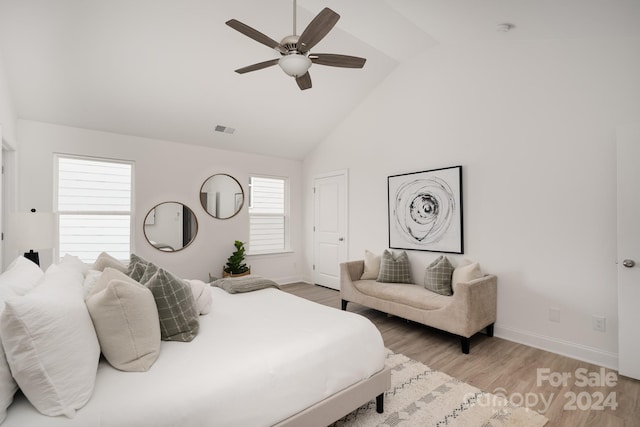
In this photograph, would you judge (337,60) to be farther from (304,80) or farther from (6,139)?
(6,139)

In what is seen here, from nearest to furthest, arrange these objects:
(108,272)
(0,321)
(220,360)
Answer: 1. (0,321)
2. (220,360)
3. (108,272)

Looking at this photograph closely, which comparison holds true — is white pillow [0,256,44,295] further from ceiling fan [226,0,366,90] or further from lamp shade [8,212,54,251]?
ceiling fan [226,0,366,90]

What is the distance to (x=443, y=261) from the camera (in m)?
3.54

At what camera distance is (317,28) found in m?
2.01

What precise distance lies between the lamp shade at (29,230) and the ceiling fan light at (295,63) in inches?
102

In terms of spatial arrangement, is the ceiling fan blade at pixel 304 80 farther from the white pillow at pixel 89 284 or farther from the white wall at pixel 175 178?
the white wall at pixel 175 178

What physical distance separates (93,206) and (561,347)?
556 cm

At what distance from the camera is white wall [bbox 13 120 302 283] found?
3754 millimetres

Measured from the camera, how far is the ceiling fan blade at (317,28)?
191 cm

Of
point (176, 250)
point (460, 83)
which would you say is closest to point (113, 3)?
point (176, 250)

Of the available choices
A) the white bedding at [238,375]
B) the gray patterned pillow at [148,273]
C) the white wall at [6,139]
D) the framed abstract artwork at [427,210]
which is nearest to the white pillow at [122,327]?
the white bedding at [238,375]

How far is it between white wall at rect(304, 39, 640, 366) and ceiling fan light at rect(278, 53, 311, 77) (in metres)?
2.30

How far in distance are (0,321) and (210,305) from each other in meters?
1.25

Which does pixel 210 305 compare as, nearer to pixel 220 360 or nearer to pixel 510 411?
pixel 220 360
